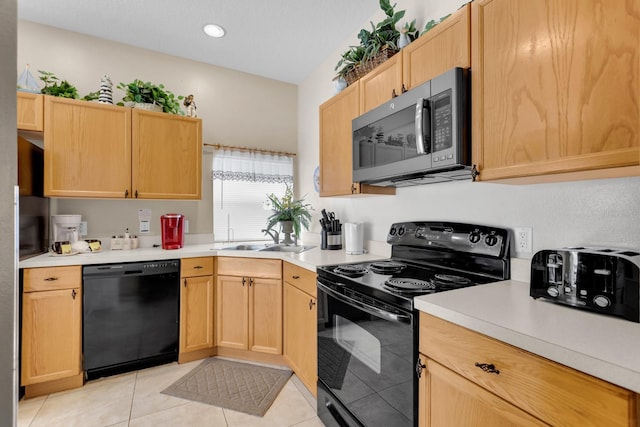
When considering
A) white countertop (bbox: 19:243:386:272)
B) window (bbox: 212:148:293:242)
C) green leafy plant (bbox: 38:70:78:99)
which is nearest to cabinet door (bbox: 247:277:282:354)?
white countertop (bbox: 19:243:386:272)

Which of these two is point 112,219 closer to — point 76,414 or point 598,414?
point 76,414

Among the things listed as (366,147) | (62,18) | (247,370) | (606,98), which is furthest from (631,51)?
(62,18)

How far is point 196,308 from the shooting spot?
8.21 ft

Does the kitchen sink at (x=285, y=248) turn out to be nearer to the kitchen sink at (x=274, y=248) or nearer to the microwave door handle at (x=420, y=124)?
the kitchen sink at (x=274, y=248)

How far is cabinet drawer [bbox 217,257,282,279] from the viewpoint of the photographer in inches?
95.3

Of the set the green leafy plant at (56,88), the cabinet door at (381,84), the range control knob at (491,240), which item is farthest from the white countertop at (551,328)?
the green leafy plant at (56,88)

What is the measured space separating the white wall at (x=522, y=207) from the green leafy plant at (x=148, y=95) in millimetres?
1725

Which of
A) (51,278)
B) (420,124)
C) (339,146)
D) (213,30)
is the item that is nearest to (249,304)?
(51,278)

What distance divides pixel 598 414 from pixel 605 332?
26 cm

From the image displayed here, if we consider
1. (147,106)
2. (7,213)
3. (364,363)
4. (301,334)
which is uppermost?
(147,106)

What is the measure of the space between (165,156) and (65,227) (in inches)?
38.0

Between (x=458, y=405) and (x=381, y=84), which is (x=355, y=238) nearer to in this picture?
(x=381, y=84)

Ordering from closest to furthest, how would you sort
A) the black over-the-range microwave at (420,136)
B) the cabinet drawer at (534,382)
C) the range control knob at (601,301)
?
the cabinet drawer at (534,382) → the range control knob at (601,301) → the black over-the-range microwave at (420,136)

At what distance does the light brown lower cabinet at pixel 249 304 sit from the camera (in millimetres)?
2426
